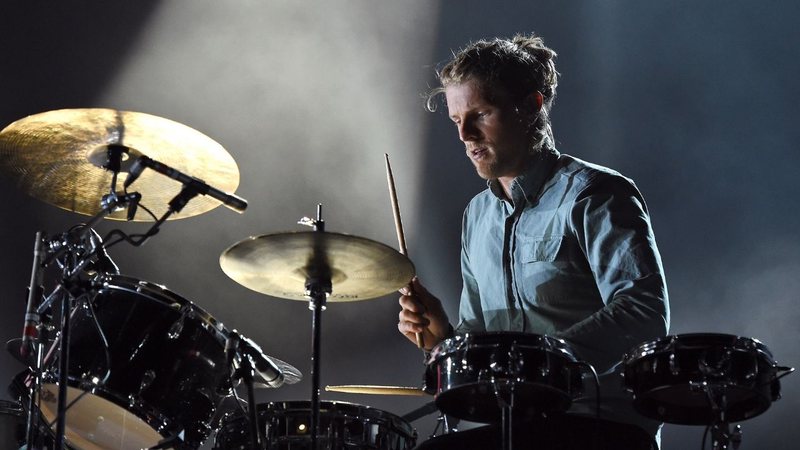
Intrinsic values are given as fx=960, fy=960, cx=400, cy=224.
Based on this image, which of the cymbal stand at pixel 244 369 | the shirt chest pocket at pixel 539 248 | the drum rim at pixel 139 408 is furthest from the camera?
the shirt chest pocket at pixel 539 248

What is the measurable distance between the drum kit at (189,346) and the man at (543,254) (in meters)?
0.20

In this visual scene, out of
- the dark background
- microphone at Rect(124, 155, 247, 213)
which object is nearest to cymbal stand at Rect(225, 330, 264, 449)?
microphone at Rect(124, 155, 247, 213)

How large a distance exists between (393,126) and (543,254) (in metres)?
2.28

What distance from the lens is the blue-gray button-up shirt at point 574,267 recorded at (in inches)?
105

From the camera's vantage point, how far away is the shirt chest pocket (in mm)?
3082

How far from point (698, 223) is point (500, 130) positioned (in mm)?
1820

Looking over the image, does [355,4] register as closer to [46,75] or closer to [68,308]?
[46,75]

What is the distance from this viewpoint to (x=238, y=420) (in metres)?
3.02

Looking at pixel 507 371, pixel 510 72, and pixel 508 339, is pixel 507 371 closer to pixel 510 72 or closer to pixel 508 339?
pixel 508 339

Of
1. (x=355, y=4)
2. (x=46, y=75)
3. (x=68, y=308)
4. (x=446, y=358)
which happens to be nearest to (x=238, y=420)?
(x=68, y=308)

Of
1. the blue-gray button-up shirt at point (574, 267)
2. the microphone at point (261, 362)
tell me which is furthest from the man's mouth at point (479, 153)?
the microphone at point (261, 362)

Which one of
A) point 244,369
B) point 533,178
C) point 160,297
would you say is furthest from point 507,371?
point 160,297

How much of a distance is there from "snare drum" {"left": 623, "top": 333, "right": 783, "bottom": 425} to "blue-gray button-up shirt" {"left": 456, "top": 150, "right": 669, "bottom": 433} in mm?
162

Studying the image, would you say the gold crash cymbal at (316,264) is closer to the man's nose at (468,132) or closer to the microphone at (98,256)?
the microphone at (98,256)
